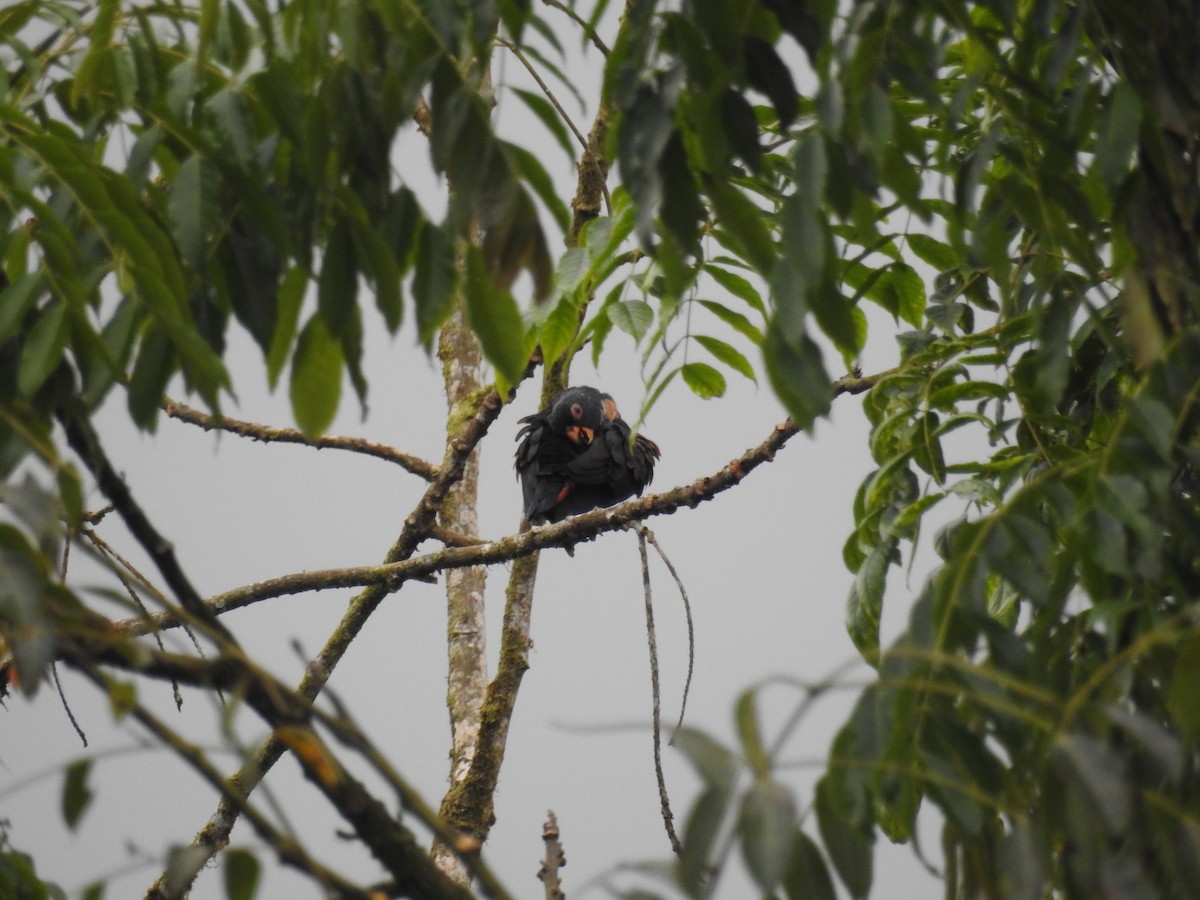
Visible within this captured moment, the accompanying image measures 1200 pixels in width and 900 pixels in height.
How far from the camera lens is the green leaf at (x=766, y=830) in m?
0.76

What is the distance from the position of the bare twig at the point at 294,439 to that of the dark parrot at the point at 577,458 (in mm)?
2269

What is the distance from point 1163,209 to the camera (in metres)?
1.23

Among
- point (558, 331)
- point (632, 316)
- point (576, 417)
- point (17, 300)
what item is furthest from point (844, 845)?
point (576, 417)

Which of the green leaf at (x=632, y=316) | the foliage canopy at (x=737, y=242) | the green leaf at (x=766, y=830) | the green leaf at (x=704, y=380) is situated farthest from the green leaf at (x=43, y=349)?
the green leaf at (x=704, y=380)

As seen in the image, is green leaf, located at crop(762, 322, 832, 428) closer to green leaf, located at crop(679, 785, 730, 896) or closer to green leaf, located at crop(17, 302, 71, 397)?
green leaf, located at crop(679, 785, 730, 896)

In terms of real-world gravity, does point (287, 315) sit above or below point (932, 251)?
below

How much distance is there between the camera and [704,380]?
303 cm

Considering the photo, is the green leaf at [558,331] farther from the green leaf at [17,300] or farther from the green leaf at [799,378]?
the green leaf at [799,378]

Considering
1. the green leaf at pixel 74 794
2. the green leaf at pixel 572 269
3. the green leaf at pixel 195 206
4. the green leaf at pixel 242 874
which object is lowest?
the green leaf at pixel 242 874

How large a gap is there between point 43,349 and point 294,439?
3.25 meters

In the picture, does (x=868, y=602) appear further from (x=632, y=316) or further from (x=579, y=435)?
(x=579, y=435)

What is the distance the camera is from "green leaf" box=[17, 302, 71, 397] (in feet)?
3.55

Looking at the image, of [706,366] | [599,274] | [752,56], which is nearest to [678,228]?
[752,56]

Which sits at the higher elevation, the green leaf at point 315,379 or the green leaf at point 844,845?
the green leaf at point 315,379
